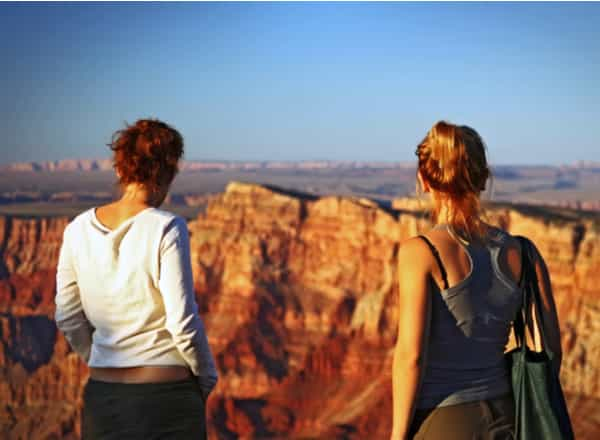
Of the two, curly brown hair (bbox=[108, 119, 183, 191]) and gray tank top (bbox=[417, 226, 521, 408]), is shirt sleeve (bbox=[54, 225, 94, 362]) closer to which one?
curly brown hair (bbox=[108, 119, 183, 191])

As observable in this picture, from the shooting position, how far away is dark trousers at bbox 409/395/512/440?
3.22 metres

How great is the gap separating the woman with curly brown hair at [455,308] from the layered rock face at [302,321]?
98.4 ft

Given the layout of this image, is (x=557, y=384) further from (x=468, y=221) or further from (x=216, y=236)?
(x=216, y=236)

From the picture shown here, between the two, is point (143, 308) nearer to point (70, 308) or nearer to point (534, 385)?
point (70, 308)

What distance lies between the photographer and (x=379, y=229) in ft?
160

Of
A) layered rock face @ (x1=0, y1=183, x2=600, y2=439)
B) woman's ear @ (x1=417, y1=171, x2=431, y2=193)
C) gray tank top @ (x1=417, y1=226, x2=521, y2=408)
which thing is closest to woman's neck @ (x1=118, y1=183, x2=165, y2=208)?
woman's ear @ (x1=417, y1=171, x2=431, y2=193)

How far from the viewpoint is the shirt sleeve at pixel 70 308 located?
3836mm

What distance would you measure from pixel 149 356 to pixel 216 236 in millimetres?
54229

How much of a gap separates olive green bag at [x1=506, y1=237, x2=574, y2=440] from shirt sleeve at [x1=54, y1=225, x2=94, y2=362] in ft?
6.38

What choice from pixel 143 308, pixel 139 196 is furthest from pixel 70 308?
pixel 139 196

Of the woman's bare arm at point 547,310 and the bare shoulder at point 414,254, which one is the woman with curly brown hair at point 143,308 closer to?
the bare shoulder at point 414,254

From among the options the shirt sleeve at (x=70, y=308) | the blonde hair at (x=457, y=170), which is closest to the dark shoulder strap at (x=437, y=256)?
the blonde hair at (x=457, y=170)

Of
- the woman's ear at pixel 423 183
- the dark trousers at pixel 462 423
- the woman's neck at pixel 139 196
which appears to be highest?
the woman's ear at pixel 423 183

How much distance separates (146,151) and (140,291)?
2.02 ft
